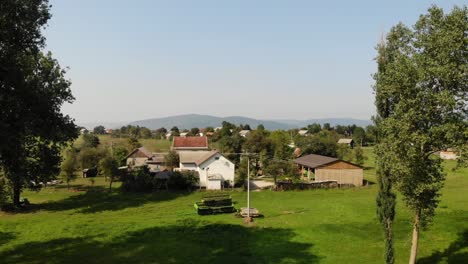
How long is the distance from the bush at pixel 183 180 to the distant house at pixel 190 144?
100 ft

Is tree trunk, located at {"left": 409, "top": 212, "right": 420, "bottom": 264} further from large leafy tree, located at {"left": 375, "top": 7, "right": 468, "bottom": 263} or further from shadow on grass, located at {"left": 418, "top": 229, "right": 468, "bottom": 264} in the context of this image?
shadow on grass, located at {"left": 418, "top": 229, "right": 468, "bottom": 264}

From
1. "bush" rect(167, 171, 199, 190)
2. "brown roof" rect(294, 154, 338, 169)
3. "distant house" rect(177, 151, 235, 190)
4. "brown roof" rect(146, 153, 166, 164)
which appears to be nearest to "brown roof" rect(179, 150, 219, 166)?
"distant house" rect(177, 151, 235, 190)

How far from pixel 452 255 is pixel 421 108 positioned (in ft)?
39.5

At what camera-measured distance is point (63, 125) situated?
2812 centimetres

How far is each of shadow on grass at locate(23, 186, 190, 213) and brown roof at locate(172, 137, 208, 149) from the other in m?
33.2

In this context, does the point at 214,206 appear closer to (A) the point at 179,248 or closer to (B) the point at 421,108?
(A) the point at 179,248

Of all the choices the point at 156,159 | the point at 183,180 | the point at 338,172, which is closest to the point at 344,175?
the point at 338,172

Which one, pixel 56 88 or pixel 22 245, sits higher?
pixel 56 88

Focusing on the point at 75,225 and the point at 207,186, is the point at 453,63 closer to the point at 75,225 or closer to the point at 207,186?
the point at 75,225

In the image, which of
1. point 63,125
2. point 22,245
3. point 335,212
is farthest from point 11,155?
point 335,212

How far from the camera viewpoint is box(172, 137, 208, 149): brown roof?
95.6m

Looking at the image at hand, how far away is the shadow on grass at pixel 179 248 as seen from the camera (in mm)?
27656

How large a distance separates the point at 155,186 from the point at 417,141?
47212 mm

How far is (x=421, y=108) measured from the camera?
23.6 metres
